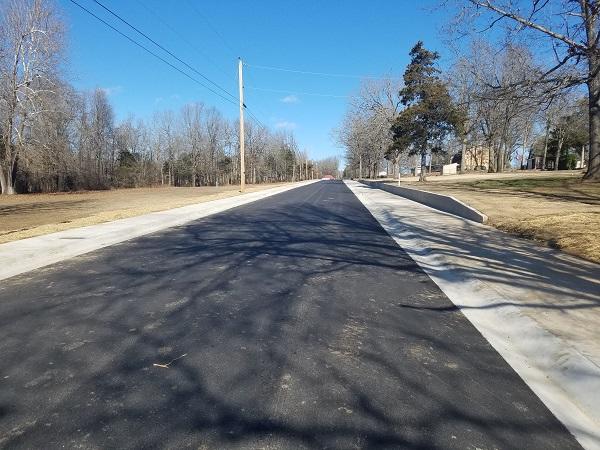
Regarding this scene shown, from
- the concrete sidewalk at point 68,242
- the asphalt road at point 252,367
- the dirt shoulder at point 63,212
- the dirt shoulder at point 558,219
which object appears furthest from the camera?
the dirt shoulder at point 63,212

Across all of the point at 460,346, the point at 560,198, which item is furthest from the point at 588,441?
the point at 560,198

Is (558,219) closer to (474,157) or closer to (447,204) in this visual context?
(447,204)

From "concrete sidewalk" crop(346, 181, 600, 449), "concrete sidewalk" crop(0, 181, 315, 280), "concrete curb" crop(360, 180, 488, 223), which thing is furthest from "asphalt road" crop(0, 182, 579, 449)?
"concrete curb" crop(360, 180, 488, 223)

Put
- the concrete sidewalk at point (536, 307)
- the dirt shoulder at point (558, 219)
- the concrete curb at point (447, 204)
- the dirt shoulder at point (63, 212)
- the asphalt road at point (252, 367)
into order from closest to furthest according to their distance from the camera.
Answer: the asphalt road at point (252, 367)
the concrete sidewalk at point (536, 307)
the dirt shoulder at point (558, 219)
the dirt shoulder at point (63, 212)
the concrete curb at point (447, 204)

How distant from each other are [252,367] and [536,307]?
351 cm

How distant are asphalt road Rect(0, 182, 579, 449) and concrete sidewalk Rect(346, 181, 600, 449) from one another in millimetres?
218

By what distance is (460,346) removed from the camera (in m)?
3.99

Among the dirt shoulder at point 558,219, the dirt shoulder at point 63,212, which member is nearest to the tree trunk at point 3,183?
the dirt shoulder at point 63,212

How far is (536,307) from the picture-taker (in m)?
4.91

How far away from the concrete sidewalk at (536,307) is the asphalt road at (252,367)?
8.6 inches

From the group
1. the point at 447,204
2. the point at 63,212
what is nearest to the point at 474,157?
the point at 447,204

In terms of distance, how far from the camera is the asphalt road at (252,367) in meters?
2.62

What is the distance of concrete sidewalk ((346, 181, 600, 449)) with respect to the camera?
10.6 ft

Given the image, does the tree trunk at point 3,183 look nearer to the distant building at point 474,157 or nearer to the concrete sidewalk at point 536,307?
the concrete sidewalk at point 536,307
